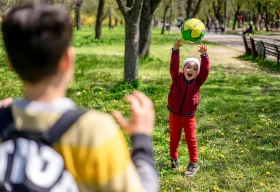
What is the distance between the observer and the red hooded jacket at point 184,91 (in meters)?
5.13

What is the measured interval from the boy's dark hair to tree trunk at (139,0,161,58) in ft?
47.7

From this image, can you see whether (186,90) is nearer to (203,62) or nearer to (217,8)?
(203,62)

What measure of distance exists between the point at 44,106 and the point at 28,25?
0.29 m

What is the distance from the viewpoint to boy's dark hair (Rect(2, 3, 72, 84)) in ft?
4.69

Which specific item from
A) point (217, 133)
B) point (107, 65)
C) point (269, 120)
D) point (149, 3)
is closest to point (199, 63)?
point (217, 133)

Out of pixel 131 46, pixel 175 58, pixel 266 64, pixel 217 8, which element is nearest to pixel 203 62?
pixel 175 58

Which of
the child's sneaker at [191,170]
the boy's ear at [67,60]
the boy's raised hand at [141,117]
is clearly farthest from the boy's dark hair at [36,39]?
the child's sneaker at [191,170]

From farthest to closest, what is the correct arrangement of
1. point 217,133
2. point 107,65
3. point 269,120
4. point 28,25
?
point 107,65 → point 269,120 → point 217,133 → point 28,25

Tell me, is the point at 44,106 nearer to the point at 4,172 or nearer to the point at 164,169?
the point at 4,172

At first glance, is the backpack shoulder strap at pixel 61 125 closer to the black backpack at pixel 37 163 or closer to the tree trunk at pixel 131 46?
the black backpack at pixel 37 163

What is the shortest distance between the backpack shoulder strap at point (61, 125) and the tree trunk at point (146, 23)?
14612 millimetres

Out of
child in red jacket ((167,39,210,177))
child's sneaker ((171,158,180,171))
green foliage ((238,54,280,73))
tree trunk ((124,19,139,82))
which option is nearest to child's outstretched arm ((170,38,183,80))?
child in red jacket ((167,39,210,177))

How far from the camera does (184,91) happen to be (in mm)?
5172

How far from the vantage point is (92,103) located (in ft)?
29.5
